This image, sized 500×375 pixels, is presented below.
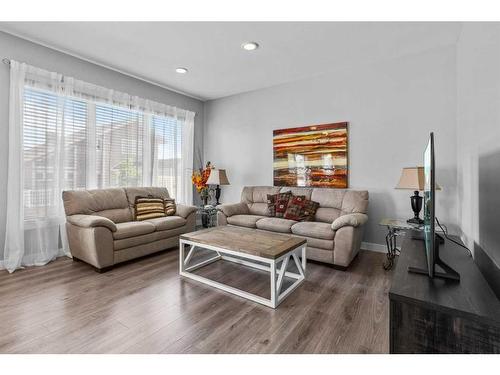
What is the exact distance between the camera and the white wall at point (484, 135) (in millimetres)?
1349

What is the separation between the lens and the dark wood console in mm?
957

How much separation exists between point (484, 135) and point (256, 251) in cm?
177

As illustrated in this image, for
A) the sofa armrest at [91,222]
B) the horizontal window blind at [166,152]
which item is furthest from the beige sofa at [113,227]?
the horizontal window blind at [166,152]

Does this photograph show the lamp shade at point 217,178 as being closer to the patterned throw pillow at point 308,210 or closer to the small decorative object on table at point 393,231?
the patterned throw pillow at point 308,210

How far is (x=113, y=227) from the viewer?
2904 mm

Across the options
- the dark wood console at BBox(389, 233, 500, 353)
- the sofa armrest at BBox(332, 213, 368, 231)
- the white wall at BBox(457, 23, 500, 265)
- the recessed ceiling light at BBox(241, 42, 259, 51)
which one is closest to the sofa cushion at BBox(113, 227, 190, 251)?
the sofa armrest at BBox(332, 213, 368, 231)

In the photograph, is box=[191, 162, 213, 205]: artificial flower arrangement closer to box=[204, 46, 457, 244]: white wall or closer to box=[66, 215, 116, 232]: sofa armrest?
box=[204, 46, 457, 244]: white wall

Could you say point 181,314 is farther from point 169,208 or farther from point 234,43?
point 234,43

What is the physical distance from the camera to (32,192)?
9.87 feet

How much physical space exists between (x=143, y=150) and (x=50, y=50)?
5.50 ft

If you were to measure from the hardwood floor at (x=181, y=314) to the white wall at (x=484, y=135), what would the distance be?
0.91m
